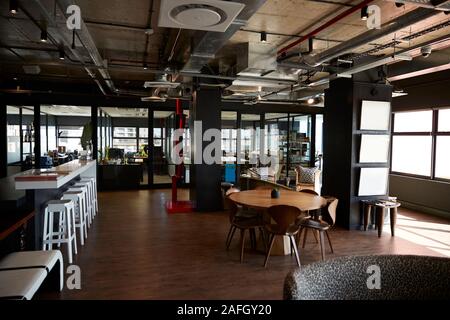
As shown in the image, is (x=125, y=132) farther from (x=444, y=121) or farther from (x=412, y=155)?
(x=444, y=121)

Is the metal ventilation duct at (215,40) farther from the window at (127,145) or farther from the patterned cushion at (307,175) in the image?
the window at (127,145)

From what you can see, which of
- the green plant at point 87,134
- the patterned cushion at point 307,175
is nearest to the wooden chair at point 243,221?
the patterned cushion at point 307,175

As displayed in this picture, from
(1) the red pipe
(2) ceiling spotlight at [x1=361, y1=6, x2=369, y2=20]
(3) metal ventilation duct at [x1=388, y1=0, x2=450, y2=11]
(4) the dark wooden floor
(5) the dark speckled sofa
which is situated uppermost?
(1) the red pipe

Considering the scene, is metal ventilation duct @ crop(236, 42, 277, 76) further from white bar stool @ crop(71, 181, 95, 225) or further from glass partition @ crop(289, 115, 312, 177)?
glass partition @ crop(289, 115, 312, 177)

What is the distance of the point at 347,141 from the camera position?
574cm

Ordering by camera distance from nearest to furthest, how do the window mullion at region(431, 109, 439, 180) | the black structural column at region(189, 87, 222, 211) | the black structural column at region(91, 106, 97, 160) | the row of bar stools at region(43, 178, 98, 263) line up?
the row of bar stools at region(43, 178, 98, 263)
the black structural column at region(189, 87, 222, 211)
the window mullion at region(431, 109, 439, 180)
the black structural column at region(91, 106, 97, 160)

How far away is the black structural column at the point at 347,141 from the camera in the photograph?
223 inches

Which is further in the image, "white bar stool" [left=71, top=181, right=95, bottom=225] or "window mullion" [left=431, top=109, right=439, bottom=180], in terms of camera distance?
"window mullion" [left=431, top=109, right=439, bottom=180]

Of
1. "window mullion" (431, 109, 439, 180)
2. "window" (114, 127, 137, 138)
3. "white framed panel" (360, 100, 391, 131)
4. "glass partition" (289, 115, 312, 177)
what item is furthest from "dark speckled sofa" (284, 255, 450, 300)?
"window" (114, 127, 137, 138)

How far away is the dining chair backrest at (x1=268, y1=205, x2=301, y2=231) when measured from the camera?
3.71 metres

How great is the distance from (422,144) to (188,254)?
21.0 feet

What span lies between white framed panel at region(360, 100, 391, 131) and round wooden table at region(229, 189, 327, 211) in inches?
75.8

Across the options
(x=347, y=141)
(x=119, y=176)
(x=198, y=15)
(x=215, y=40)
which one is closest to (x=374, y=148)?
(x=347, y=141)

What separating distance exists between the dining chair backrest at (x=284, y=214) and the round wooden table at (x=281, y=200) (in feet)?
0.40
